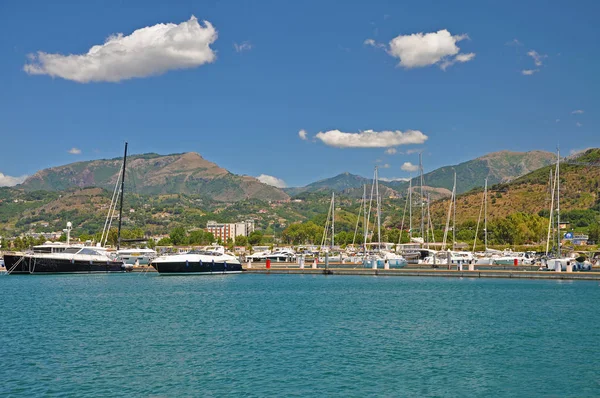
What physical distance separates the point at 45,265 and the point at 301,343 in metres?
58.3

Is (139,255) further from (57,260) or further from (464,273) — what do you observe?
(464,273)

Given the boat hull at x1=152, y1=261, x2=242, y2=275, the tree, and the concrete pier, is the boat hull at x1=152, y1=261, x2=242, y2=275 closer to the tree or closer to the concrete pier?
the concrete pier

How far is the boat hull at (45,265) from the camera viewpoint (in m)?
79.6

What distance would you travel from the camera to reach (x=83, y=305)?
47.1 m

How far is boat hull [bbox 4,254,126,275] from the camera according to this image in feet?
261

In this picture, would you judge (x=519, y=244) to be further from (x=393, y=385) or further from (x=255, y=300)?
(x=393, y=385)

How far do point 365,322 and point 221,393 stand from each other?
57.5 feet

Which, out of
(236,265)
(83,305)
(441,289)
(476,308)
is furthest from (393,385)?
(236,265)

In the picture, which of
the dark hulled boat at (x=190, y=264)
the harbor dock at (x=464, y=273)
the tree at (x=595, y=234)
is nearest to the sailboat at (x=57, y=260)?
the dark hulled boat at (x=190, y=264)

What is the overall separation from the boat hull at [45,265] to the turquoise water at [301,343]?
24.1 m

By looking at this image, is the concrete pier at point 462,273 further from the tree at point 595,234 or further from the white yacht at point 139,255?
the tree at point 595,234

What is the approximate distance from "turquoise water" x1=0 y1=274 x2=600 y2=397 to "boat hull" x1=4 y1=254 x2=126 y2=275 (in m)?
24.1

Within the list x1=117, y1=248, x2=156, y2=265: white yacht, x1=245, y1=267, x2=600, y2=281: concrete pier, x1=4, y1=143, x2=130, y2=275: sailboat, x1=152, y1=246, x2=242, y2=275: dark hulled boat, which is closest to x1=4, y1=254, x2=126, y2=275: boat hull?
x1=4, y1=143, x2=130, y2=275: sailboat

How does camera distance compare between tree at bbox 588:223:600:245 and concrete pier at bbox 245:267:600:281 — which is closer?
concrete pier at bbox 245:267:600:281
